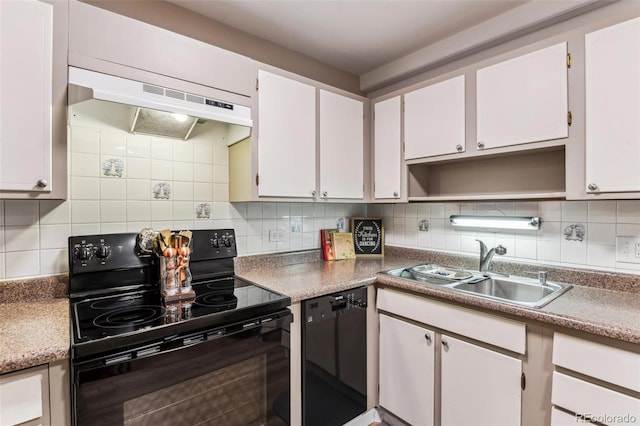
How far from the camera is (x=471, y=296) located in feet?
4.88

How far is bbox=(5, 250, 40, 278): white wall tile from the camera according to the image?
4.54 ft

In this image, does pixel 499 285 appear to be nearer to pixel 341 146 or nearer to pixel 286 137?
pixel 341 146

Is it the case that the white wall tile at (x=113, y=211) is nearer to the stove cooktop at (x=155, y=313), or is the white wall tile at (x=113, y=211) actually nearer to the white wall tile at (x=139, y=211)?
the white wall tile at (x=139, y=211)

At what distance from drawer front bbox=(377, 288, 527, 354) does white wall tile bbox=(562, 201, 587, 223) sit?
76cm

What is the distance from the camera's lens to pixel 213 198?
1.95 m

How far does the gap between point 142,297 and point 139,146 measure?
776 mm

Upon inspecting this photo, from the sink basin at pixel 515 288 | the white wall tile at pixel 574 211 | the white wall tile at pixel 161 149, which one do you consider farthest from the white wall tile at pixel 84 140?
the white wall tile at pixel 574 211

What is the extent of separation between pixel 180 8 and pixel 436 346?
90.7 inches

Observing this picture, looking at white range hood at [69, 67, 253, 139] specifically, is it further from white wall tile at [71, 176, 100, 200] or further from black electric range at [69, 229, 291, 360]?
black electric range at [69, 229, 291, 360]

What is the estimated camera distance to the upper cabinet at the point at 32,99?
1124 millimetres

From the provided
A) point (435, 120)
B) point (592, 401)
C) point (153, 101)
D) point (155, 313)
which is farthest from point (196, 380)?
point (435, 120)

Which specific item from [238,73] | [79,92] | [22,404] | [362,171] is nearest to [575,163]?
[362,171]

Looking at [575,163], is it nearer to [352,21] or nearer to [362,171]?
[362,171]

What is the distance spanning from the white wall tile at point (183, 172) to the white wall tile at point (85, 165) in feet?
1.16
